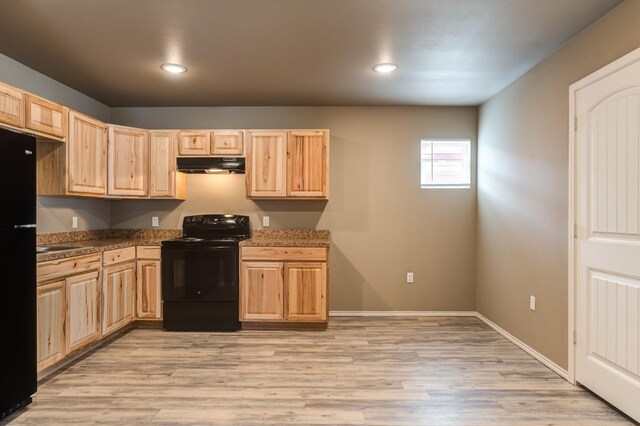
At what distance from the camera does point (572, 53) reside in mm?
2773

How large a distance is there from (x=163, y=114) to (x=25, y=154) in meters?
2.42

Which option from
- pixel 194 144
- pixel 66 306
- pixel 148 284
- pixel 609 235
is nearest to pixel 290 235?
pixel 194 144

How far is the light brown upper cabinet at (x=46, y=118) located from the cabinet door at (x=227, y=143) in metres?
1.39

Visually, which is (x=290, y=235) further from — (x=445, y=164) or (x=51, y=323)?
(x=51, y=323)

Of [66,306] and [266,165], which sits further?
[266,165]

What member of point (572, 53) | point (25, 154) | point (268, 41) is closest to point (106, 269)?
point (25, 154)

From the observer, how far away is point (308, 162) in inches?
165

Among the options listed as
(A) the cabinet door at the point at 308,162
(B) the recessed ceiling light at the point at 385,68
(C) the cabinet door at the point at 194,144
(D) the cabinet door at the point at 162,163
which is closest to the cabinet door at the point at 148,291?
(D) the cabinet door at the point at 162,163

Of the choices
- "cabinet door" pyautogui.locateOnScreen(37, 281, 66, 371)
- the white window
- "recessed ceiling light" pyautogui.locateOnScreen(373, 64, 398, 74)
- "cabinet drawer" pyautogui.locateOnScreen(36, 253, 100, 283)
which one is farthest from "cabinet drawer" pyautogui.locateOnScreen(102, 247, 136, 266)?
the white window

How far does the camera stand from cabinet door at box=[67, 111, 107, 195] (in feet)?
11.0

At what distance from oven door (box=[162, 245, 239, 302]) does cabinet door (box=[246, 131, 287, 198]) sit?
77 cm

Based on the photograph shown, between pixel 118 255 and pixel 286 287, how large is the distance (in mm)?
1667

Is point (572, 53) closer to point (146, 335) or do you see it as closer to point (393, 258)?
point (393, 258)

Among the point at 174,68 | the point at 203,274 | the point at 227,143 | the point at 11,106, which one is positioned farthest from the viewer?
the point at 227,143
